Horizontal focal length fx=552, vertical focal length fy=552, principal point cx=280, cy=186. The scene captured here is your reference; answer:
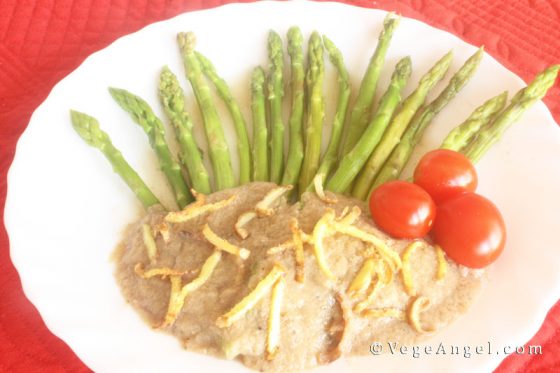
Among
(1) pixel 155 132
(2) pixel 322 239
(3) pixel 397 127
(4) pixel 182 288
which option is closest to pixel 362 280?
(2) pixel 322 239

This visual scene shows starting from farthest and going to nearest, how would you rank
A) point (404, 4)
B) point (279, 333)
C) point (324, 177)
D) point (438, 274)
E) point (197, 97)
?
point (404, 4) → point (197, 97) → point (324, 177) → point (438, 274) → point (279, 333)

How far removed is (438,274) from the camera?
2.44m

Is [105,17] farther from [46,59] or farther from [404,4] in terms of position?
[404,4]

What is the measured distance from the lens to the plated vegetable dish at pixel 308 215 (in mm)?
2295

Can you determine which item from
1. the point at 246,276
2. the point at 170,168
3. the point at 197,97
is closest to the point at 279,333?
the point at 246,276

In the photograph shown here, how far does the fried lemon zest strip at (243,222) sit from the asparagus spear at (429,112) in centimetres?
73

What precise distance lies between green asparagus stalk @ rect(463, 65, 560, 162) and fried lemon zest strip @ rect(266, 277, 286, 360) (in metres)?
1.27

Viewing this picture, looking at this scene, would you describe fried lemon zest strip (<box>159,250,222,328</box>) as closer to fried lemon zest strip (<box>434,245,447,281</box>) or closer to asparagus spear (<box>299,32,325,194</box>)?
asparagus spear (<box>299,32,325,194</box>)

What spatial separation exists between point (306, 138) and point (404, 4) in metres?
1.47

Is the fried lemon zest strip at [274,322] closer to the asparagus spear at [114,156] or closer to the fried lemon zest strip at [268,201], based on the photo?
the fried lemon zest strip at [268,201]

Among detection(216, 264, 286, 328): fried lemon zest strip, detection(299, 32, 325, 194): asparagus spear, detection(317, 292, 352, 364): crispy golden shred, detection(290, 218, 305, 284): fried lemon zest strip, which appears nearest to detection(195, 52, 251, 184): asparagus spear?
detection(299, 32, 325, 194): asparagus spear

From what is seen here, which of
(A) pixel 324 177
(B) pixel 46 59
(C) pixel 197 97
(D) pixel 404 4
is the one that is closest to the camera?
(A) pixel 324 177

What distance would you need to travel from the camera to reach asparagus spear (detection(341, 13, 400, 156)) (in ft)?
9.90

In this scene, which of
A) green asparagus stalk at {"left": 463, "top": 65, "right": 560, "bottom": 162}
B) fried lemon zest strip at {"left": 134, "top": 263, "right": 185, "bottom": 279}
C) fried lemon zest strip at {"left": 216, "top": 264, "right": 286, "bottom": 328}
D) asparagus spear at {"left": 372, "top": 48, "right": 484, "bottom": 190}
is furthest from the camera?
asparagus spear at {"left": 372, "top": 48, "right": 484, "bottom": 190}
